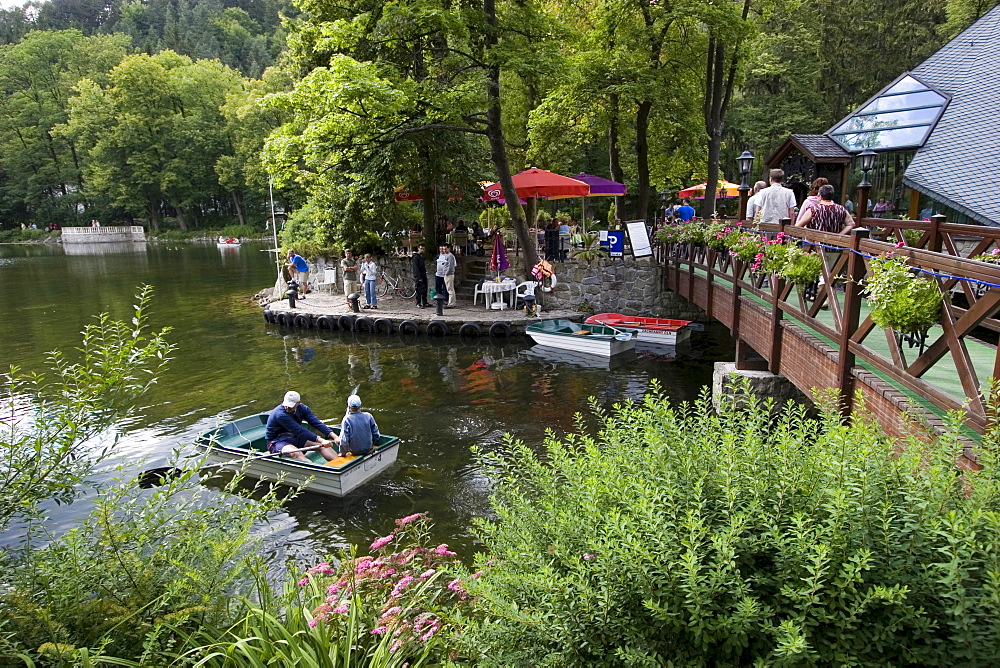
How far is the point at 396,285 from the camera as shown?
23.7m

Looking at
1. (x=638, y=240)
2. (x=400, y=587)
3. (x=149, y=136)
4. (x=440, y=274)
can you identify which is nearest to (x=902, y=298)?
(x=400, y=587)

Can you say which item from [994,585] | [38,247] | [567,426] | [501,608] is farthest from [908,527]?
[38,247]

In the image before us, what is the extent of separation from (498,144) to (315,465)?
1295 cm

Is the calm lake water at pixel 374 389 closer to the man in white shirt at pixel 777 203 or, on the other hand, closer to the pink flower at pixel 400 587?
the pink flower at pixel 400 587

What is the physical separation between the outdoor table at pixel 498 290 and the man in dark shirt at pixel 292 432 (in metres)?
11.2

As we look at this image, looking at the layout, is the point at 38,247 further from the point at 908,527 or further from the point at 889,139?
the point at 908,527

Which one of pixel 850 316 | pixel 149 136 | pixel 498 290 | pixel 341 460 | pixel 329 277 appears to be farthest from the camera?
pixel 149 136

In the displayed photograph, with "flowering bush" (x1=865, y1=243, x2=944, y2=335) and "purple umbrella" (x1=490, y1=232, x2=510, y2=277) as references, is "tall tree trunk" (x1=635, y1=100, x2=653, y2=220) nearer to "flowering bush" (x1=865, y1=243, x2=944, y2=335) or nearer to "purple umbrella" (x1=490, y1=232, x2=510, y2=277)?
"purple umbrella" (x1=490, y1=232, x2=510, y2=277)

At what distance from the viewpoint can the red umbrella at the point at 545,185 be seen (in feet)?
65.9

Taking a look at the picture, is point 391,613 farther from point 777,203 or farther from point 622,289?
point 622,289

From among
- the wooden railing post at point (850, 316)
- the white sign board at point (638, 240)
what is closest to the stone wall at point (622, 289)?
the white sign board at point (638, 240)

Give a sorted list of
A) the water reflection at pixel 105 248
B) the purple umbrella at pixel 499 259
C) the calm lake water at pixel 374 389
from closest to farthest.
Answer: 1. the calm lake water at pixel 374 389
2. the purple umbrella at pixel 499 259
3. the water reflection at pixel 105 248

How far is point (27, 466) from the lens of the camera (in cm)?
401

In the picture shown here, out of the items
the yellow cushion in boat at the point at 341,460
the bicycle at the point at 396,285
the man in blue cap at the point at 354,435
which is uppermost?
the bicycle at the point at 396,285
